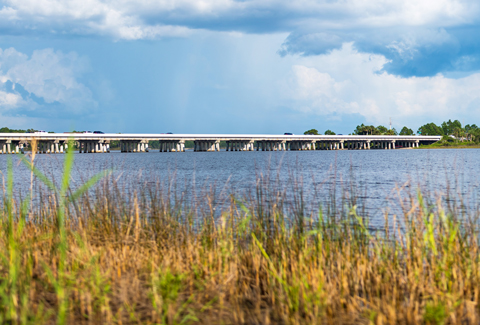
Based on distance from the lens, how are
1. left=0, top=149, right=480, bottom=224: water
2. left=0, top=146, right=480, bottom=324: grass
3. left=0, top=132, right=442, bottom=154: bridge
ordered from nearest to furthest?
left=0, top=146, right=480, bottom=324: grass, left=0, top=149, right=480, bottom=224: water, left=0, top=132, right=442, bottom=154: bridge

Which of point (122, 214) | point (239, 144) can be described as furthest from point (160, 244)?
point (239, 144)

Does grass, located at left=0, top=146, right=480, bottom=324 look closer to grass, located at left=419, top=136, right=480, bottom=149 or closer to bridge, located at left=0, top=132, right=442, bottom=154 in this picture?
bridge, located at left=0, top=132, right=442, bottom=154

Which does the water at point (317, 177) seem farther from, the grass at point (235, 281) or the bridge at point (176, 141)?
the bridge at point (176, 141)

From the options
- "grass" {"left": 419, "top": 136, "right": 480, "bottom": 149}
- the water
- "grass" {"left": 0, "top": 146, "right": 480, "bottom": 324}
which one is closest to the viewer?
"grass" {"left": 0, "top": 146, "right": 480, "bottom": 324}

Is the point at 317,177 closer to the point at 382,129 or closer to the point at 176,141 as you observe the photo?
the point at 176,141

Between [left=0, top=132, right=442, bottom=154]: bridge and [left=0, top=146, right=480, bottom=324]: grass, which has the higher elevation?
[left=0, top=132, right=442, bottom=154]: bridge

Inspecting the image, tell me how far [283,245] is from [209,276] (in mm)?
1480

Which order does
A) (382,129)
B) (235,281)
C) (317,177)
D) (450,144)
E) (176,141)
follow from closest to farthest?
(235,281)
(317,177)
(176,141)
(450,144)
(382,129)

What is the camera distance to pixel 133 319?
16.1 feet

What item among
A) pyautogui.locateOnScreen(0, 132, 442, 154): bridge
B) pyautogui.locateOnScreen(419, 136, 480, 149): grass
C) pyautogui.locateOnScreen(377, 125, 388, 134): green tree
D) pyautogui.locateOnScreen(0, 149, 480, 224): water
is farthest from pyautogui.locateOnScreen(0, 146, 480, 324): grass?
pyautogui.locateOnScreen(377, 125, 388, 134): green tree

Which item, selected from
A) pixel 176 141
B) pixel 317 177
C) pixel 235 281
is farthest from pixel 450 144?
pixel 235 281

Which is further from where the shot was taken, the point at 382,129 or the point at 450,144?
the point at 382,129

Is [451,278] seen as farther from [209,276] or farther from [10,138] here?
[10,138]

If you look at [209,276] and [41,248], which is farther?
[41,248]
